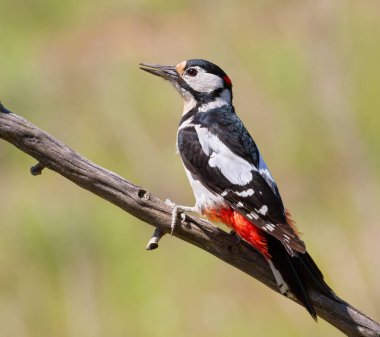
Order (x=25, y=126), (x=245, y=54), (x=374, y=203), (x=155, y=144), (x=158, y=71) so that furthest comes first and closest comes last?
(x=245, y=54)
(x=155, y=144)
(x=374, y=203)
(x=158, y=71)
(x=25, y=126)

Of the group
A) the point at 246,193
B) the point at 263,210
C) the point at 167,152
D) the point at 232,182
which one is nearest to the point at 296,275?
the point at 263,210

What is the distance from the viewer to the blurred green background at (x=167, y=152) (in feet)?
26.5

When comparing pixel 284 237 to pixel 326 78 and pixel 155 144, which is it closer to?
pixel 326 78

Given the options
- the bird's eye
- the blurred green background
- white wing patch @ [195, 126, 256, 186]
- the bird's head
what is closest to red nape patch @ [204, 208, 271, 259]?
white wing patch @ [195, 126, 256, 186]

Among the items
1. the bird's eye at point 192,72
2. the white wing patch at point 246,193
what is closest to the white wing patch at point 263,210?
the white wing patch at point 246,193

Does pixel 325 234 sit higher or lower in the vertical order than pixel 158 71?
higher

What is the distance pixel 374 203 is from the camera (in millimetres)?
8391

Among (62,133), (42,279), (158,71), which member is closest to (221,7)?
(62,133)

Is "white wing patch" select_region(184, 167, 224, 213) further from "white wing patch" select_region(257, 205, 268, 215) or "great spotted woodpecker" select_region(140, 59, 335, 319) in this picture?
"white wing patch" select_region(257, 205, 268, 215)

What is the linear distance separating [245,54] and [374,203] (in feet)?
10.4

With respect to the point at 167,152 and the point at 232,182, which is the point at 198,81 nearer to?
the point at 232,182

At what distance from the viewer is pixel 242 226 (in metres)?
4.89

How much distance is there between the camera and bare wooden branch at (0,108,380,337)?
14.6 ft

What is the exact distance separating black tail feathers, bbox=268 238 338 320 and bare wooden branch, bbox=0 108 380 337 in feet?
0.25
